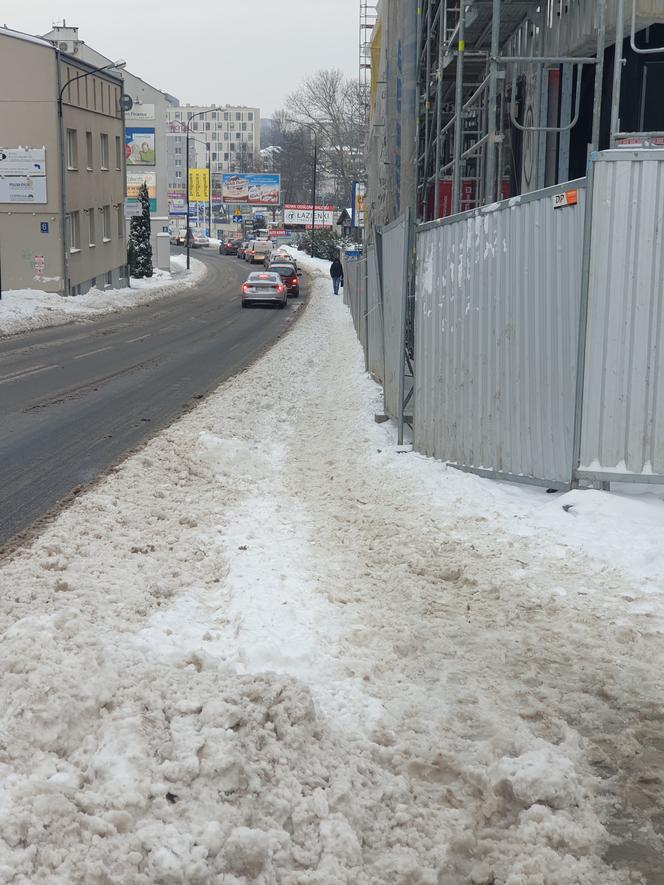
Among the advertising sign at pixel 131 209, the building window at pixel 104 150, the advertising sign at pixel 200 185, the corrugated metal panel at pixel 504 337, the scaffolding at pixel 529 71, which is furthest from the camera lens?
the advertising sign at pixel 200 185

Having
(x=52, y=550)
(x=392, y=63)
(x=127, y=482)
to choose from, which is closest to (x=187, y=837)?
(x=52, y=550)

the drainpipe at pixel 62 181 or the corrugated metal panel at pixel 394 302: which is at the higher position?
the drainpipe at pixel 62 181

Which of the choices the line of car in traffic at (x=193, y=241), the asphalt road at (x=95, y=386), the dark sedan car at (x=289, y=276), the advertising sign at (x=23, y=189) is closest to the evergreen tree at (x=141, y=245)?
the dark sedan car at (x=289, y=276)

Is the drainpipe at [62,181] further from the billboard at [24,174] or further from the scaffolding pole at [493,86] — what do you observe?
the scaffolding pole at [493,86]

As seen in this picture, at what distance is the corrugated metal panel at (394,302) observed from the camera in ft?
33.1

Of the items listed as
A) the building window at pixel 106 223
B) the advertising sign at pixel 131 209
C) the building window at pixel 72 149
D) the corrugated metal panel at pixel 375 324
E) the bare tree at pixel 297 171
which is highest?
the bare tree at pixel 297 171

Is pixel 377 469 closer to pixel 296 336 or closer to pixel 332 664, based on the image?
pixel 332 664

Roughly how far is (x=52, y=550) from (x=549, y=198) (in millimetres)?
4401

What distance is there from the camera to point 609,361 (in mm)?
6859

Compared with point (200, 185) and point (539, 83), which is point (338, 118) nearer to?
point (200, 185)

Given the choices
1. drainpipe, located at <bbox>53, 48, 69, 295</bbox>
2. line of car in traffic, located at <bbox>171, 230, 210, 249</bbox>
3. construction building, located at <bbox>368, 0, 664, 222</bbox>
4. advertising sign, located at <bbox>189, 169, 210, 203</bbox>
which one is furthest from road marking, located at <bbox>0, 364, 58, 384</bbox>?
advertising sign, located at <bbox>189, 169, 210, 203</bbox>

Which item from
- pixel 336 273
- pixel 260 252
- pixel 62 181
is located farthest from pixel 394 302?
pixel 260 252

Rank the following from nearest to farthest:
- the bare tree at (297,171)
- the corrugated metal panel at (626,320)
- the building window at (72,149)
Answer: the corrugated metal panel at (626,320) → the building window at (72,149) → the bare tree at (297,171)

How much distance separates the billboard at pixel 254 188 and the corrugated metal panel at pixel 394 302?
98331 mm
